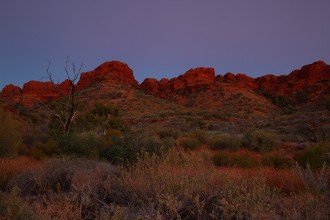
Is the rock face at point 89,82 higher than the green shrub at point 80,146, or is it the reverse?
the rock face at point 89,82

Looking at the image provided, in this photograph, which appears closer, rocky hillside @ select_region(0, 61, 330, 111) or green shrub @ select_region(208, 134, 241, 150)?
green shrub @ select_region(208, 134, 241, 150)

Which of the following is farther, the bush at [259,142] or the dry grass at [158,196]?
the bush at [259,142]

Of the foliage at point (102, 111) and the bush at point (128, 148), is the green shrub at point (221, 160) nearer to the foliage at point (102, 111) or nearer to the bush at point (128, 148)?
the bush at point (128, 148)

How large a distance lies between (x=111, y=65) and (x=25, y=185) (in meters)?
83.8

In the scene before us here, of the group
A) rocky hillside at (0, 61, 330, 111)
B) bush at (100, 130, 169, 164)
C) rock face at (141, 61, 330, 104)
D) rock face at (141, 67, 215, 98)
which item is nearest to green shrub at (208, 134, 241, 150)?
bush at (100, 130, 169, 164)

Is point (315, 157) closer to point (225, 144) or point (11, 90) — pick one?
point (225, 144)

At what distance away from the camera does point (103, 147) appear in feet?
34.6

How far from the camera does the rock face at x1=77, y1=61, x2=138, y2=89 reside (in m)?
79.2

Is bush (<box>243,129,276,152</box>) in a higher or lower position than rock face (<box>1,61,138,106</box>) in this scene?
lower

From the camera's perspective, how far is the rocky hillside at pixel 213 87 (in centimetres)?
6588

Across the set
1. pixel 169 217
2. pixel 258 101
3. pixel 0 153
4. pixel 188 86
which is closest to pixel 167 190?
pixel 169 217

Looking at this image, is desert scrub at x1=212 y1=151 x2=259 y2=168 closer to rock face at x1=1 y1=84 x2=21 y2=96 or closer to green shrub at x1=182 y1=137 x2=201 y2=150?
green shrub at x1=182 y1=137 x2=201 y2=150

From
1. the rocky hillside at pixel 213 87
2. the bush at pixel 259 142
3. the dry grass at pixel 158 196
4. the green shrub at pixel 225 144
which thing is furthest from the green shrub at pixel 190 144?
the rocky hillside at pixel 213 87

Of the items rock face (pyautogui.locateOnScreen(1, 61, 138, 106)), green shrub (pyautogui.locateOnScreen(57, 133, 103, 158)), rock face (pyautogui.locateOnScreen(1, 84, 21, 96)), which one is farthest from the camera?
rock face (pyautogui.locateOnScreen(1, 84, 21, 96))
